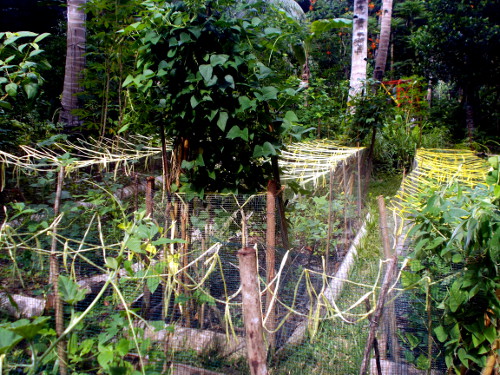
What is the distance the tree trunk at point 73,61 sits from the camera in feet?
13.0

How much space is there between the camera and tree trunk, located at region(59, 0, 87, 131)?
3.97 meters

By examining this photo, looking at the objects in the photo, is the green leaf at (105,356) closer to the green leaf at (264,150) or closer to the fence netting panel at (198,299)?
→ the fence netting panel at (198,299)

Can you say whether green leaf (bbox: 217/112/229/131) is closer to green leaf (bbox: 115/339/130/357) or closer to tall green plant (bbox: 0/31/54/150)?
tall green plant (bbox: 0/31/54/150)

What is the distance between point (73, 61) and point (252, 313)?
3.77 m

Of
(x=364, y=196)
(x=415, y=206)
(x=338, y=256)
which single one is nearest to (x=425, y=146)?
(x=364, y=196)

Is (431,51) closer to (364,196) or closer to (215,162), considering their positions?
(364,196)

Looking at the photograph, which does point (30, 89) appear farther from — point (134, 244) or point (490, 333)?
point (490, 333)

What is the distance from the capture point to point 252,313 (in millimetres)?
1206

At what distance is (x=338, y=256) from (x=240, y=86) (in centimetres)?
187

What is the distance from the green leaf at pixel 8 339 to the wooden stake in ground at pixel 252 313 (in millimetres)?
595

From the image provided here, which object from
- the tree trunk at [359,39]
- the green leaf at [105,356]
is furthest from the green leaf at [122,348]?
the tree trunk at [359,39]

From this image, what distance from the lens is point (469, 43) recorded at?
711cm

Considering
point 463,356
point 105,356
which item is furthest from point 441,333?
point 105,356

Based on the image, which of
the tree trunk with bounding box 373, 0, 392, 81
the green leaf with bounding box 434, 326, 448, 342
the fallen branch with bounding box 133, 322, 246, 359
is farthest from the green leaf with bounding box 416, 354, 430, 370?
the tree trunk with bounding box 373, 0, 392, 81
